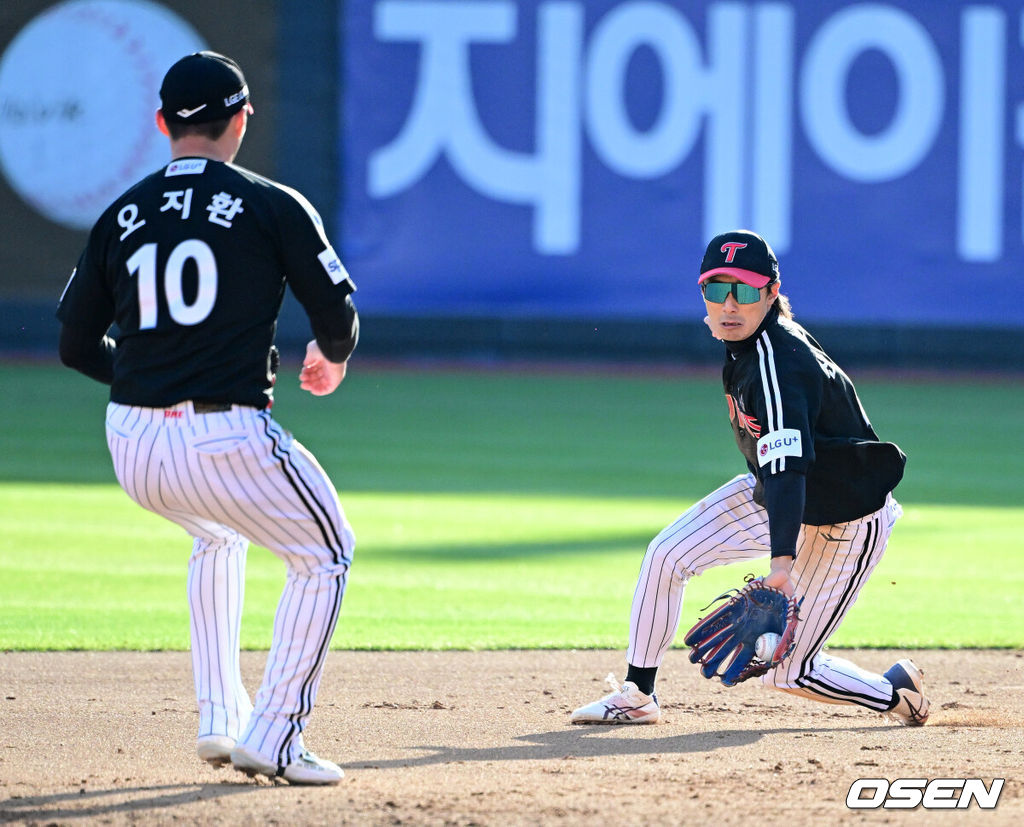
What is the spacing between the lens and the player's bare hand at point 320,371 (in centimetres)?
365

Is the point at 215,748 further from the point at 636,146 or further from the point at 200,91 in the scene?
the point at 636,146

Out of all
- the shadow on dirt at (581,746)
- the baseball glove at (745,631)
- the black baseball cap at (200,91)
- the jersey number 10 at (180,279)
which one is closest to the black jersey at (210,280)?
the jersey number 10 at (180,279)

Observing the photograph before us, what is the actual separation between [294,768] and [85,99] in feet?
47.4

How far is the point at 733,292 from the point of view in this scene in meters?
4.26

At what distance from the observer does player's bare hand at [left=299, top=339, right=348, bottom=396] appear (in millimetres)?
3652

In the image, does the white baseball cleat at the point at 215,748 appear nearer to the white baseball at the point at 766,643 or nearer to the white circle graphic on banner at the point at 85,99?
the white baseball at the point at 766,643

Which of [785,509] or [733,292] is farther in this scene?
[733,292]

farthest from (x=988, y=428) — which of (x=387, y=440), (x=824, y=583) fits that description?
(x=824, y=583)

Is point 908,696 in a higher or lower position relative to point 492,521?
higher

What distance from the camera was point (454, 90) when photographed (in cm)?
1698

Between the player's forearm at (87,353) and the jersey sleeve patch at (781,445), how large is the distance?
167 cm

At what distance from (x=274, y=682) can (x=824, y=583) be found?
1.72 meters

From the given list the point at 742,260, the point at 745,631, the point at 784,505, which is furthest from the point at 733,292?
the point at 745,631

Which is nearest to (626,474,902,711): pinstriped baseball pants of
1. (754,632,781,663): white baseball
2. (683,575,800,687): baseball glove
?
(683,575,800,687): baseball glove
